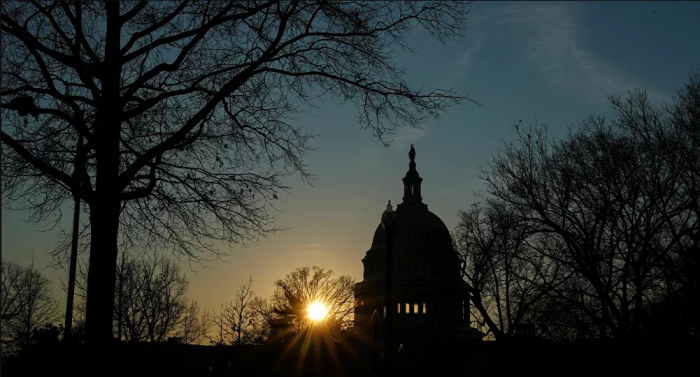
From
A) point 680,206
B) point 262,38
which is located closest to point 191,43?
point 262,38

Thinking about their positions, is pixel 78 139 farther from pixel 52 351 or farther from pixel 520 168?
A: pixel 520 168

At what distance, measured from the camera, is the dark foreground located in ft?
37.5

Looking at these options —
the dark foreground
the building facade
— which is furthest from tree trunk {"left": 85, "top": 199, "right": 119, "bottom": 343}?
the building facade

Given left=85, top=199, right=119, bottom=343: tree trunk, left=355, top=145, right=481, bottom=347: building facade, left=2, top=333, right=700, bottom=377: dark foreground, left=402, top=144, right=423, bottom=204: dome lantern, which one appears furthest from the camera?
left=402, top=144, right=423, bottom=204: dome lantern

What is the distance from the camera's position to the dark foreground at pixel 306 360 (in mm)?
11430

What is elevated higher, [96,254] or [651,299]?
[651,299]

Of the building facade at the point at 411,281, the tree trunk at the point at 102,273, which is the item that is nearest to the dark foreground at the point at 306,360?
the tree trunk at the point at 102,273

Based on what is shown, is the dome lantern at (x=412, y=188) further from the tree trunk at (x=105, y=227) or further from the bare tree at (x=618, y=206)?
the tree trunk at (x=105, y=227)

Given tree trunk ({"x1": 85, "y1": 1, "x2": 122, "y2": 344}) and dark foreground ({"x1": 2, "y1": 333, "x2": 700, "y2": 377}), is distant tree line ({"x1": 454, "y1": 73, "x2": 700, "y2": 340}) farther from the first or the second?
tree trunk ({"x1": 85, "y1": 1, "x2": 122, "y2": 344})

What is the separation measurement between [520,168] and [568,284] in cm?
531

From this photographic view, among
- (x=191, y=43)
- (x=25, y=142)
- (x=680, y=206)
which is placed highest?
(x=680, y=206)

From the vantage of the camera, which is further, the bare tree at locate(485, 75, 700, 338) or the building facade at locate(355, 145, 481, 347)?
the building facade at locate(355, 145, 481, 347)

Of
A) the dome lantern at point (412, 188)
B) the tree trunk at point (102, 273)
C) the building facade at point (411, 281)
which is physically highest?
the dome lantern at point (412, 188)

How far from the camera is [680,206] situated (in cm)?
2633
